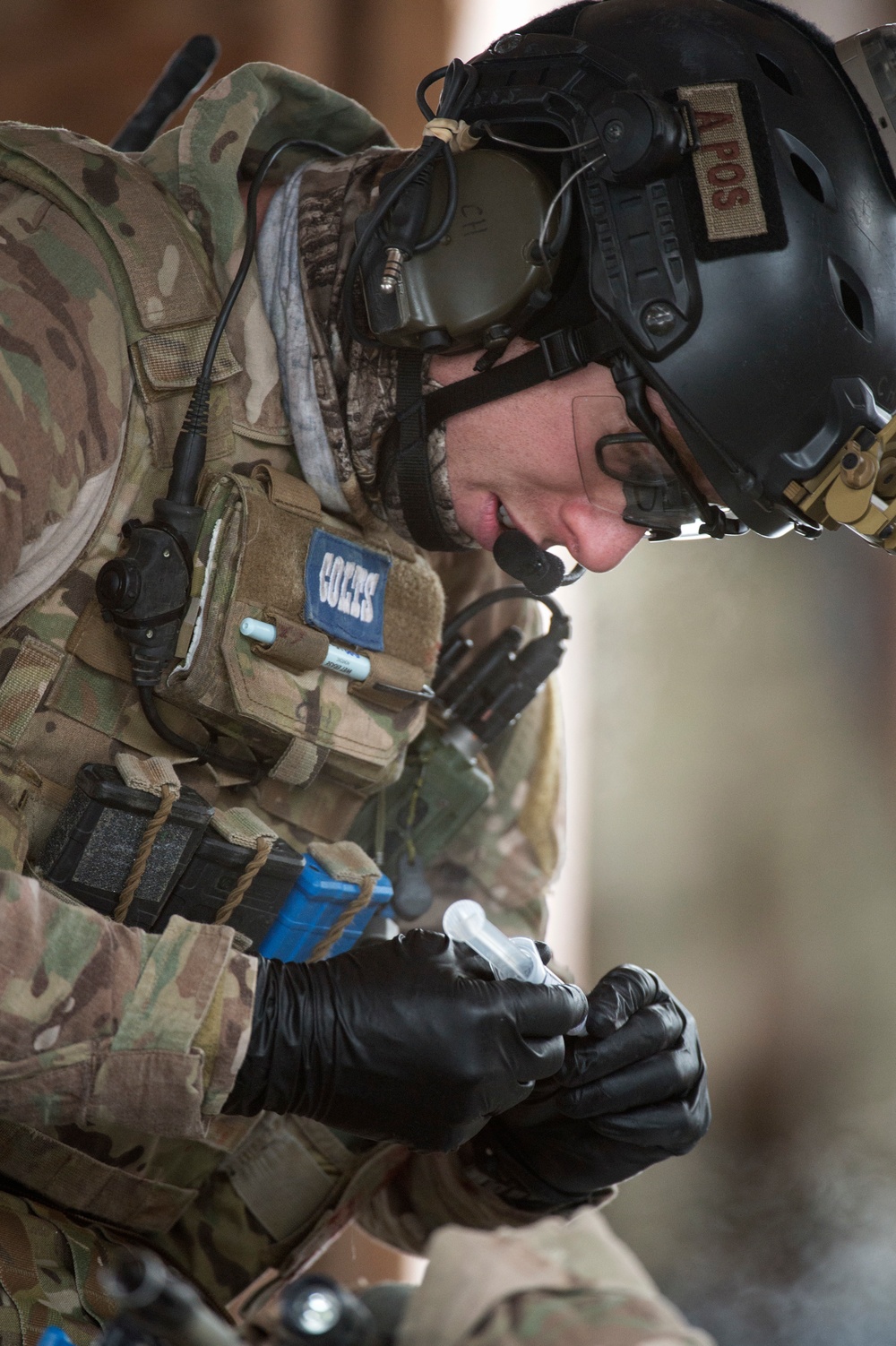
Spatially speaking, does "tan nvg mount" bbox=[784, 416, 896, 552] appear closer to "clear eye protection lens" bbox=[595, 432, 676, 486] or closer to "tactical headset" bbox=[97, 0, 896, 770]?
"tactical headset" bbox=[97, 0, 896, 770]

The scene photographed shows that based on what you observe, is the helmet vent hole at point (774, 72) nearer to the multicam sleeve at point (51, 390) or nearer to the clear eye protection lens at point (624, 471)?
the clear eye protection lens at point (624, 471)

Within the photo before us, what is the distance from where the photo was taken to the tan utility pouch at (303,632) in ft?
4.72

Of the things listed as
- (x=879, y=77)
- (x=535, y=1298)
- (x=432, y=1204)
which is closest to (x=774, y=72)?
(x=879, y=77)

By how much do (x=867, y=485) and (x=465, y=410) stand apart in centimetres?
46

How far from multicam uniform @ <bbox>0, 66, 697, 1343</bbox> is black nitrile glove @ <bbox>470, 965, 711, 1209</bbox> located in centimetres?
10

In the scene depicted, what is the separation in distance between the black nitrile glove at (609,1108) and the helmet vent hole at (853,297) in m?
0.78

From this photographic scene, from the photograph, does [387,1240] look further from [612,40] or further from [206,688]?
[612,40]

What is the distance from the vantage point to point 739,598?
3.56 meters

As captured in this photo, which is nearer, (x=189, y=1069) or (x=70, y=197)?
(x=189, y=1069)

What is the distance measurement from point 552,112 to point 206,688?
0.73 m

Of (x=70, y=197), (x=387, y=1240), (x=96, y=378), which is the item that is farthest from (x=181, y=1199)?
(x=70, y=197)

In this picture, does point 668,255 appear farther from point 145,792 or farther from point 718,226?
point 145,792

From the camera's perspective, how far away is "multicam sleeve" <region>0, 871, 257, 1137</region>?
111 centimetres

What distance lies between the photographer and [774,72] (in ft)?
4.75
